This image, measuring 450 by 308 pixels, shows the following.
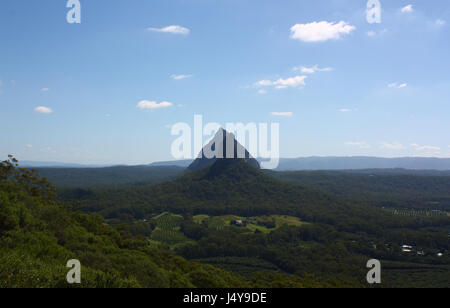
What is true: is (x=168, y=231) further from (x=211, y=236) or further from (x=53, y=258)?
(x=53, y=258)

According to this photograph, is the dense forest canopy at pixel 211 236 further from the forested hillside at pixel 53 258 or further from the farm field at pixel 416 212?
the farm field at pixel 416 212

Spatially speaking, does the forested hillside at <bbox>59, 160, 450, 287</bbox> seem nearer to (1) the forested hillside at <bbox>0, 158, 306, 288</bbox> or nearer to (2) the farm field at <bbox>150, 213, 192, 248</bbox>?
(2) the farm field at <bbox>150, 213, 192, 248</bbox>

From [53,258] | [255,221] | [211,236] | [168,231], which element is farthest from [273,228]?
[53,258]

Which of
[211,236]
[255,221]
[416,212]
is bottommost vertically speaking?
[255,221]

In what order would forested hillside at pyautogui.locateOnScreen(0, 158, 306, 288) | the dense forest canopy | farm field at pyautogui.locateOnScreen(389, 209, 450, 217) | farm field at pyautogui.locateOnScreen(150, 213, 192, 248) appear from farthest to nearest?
farm field at pyautogui.locateOnScreen(389, 209, 450, 217) → farm field at pyautogui.locateOnScreen(150, 213, 192, 248) → the dense forest canopy → forested hillside at pyautogui.locateOnScreen(0, 158, 306, 288)

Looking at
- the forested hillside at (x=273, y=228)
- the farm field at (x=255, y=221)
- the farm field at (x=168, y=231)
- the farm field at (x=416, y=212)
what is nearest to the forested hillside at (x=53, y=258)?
the forested hillside at (x=273, y=228)

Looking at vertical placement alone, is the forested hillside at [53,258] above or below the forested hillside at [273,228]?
above

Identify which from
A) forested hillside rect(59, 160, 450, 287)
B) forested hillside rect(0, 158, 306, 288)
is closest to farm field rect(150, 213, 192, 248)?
forested hillside rect(59, 160, 450, 287)
